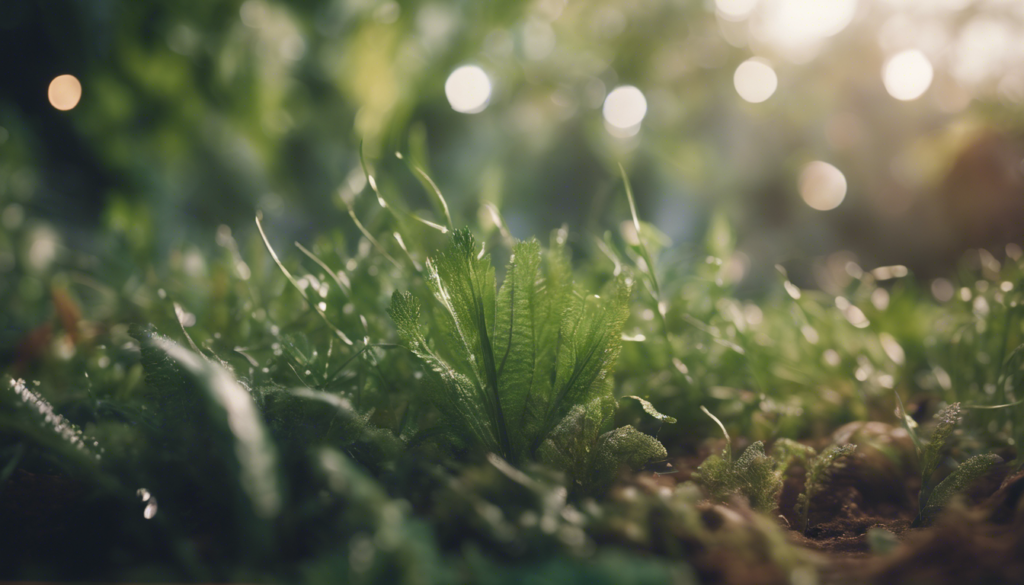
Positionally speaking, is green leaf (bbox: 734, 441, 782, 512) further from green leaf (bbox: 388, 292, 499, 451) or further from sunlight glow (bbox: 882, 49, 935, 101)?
sunlight glow (bbox: 882, 49, 935, 101)

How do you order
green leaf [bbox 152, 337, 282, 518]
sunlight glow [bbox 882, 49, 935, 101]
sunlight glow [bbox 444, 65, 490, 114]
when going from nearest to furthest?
green leaf [bbox 152, 337, 282, 518] → sunlight glow [bbox 444, 65, 490, 114] → sunlight glow [bbox 882, 49, 935, 101]

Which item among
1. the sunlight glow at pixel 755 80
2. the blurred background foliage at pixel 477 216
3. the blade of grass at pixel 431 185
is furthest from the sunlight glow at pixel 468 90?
the blade of grass at pixel 431 185

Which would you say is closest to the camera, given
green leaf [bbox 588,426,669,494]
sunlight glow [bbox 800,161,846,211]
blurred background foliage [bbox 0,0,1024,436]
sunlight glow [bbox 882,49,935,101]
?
green leaf [bbox 588,426,669,494]

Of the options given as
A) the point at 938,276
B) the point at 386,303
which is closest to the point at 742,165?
the point at 938,276

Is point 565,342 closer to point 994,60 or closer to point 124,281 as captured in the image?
point 124,281

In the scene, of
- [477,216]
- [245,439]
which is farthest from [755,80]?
[245,439]

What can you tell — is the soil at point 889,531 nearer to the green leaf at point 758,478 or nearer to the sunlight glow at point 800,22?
the green leaf at point 758,478

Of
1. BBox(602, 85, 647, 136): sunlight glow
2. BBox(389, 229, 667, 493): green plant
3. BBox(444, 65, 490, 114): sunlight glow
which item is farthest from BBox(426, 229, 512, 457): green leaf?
BBox(602, 85, 647, 136): sunlight glow
